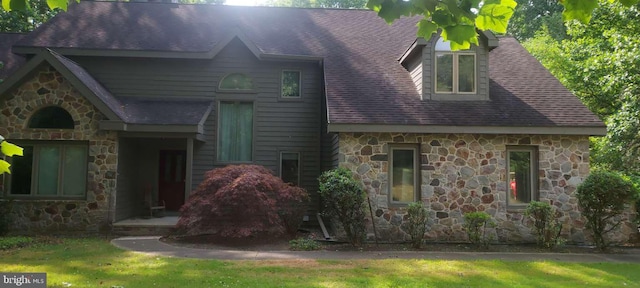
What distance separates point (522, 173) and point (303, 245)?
567cm

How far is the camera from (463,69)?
11.7 metres

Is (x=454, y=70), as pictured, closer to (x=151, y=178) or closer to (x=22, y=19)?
(x=151, y=178)

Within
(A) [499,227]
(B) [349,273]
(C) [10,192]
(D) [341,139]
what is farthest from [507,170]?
(C) [10,192]

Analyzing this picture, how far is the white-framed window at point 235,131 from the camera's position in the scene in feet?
43.3

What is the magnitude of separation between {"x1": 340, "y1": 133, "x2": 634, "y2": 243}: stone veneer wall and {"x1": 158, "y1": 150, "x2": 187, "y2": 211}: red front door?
5.58 metres

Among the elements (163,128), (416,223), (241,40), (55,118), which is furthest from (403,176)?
(55,118)

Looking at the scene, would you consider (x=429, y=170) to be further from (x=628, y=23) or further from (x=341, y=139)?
(x=628, y=23)

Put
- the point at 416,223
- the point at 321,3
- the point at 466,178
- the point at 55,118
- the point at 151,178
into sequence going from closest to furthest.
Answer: the point at 416,223
the point at 466,178
the point at 55,118
the point at 151,178
the point at 321,3

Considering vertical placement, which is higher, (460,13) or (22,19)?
(22,19)

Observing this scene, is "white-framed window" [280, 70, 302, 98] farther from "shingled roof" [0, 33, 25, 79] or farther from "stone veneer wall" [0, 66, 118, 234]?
"shingled roof" [0, 33, 25, 79]

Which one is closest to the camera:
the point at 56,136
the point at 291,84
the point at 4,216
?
the point at 4,216

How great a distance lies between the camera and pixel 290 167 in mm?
13289

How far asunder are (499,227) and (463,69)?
395 cm

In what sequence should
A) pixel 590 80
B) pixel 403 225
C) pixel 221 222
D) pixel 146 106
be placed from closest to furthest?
pixel 221 222 → pixel 403 225 → pixel 146 106 → pixel 590 80
